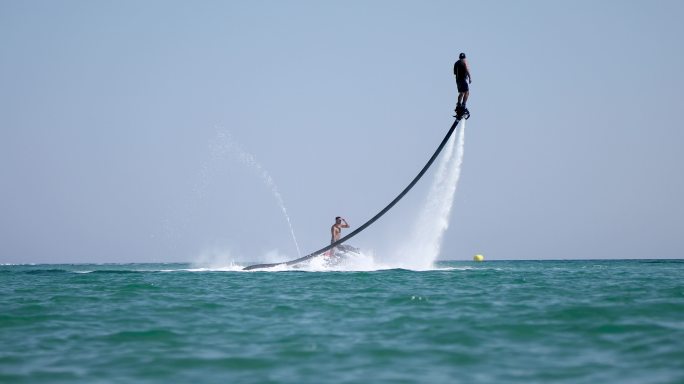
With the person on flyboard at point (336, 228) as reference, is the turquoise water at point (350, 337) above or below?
below

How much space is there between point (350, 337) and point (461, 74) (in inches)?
590

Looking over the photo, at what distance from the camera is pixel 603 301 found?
61.4 ft

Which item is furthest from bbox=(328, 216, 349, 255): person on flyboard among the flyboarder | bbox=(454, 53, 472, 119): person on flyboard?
bbox=(454, 53, 472, 119): person on flyboard

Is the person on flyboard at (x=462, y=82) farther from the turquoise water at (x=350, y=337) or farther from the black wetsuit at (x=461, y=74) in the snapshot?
the turquoise water at (x=350, y=337)

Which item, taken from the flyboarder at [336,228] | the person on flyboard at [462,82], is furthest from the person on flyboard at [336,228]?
the person on flyboard at [462,82]

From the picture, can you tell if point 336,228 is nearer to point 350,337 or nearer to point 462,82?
point 462,82

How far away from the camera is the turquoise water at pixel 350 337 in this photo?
434 inches

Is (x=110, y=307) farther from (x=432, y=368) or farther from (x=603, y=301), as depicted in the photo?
(x=603, y=301)

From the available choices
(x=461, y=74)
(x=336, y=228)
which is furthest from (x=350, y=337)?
(x=336, y=228)

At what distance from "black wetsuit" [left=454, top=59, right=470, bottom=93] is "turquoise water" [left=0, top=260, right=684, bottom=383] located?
26.3 feet

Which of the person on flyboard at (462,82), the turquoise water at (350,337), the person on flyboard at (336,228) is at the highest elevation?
the person on flyboard at (462,82)

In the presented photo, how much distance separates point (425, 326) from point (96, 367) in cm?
632

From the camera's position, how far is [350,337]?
13.8 metres

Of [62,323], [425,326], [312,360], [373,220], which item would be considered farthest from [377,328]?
[373,220]
